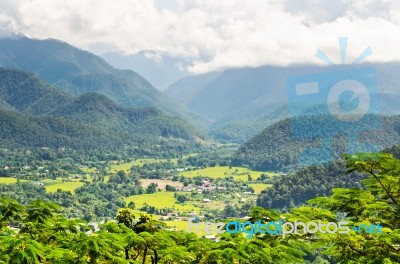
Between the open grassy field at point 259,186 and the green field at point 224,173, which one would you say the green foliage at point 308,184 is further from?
the green field at point 224,173

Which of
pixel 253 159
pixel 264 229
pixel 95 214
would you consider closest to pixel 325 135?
pixel 253 159

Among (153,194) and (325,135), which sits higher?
(325,135)

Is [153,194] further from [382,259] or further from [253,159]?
[382,259]

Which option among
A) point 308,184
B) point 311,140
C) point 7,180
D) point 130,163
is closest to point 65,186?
point 7,180

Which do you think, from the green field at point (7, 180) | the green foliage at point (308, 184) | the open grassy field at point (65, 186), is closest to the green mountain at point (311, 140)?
the green foliage at point (308, 184)

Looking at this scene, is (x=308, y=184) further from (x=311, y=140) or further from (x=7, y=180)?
(x=7, y=180)

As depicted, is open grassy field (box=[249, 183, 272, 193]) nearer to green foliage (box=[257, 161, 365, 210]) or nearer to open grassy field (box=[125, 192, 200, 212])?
open grassy field (box=[125, 192, 200, 212])
